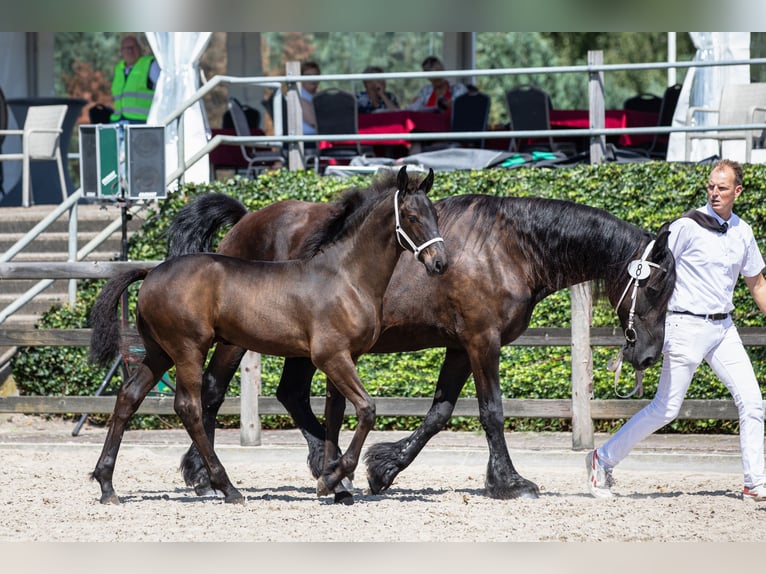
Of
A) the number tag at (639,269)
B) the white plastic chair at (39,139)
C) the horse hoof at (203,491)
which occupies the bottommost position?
the horse hoof at (203,491)

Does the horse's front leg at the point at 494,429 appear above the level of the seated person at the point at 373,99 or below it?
below

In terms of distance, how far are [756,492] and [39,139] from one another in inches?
351

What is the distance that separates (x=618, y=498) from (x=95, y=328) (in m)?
2.96

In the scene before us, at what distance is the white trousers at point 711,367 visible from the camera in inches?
192

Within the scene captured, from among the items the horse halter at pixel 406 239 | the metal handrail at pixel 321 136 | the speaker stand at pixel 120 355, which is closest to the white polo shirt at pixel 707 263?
the horse halter at pixel 406 239

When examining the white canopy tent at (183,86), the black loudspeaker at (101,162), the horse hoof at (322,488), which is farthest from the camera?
the white canopy tent at (183,86)

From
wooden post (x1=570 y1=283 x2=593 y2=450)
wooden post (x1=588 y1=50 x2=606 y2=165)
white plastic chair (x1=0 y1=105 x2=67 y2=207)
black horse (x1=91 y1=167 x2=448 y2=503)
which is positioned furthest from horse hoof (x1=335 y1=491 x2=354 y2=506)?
white plastic chair (x1=0 y1=105 x2=67 y2=207)

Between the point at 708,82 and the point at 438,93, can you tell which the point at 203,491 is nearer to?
the point at 708,82

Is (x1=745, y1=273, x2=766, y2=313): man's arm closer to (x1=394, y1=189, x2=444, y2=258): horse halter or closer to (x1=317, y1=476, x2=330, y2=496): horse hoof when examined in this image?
(x1=394, y1=189, x2=444, y2=258): horse halter

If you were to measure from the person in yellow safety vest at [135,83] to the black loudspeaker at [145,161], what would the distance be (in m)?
3.57

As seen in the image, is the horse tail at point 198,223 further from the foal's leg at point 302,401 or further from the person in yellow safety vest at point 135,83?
the person in yellow safety vest at point 135,83

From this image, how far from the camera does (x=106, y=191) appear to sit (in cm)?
846

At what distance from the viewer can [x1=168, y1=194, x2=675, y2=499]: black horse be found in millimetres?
5246

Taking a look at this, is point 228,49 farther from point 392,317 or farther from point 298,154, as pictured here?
point 392,317
